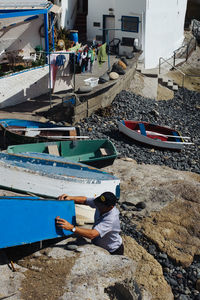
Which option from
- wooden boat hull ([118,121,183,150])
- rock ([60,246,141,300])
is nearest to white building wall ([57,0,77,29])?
wooden boat hull ([118,121,183,150])

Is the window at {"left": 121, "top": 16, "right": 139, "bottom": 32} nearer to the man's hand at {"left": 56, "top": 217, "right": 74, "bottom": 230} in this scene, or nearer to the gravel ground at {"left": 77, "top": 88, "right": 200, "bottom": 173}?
the gravel ground at {"left": 77, "top": 88, "right": 200, "bottom": 173}

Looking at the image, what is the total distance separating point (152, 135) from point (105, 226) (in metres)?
9.83

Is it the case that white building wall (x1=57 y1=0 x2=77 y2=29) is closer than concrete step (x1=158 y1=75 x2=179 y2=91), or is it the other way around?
white building wall (x1=57 y1=0 x2=77 y2=29)

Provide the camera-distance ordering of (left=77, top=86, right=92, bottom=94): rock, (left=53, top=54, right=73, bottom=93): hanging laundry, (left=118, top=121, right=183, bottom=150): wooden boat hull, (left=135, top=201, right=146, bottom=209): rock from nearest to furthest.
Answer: (left=135, top=201, right=146, bottom=209): rock
(left=118, top=121, right=183, bottom=150): wooden boat hull
(left=77, top=86, right=92, bottom=94): rock
(left=53, top=54, right=73, bottom=93): hanging laundry

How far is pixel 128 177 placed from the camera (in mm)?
11633

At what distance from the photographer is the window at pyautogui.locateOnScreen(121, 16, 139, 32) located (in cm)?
2207

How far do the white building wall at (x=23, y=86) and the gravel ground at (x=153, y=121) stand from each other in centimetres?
302

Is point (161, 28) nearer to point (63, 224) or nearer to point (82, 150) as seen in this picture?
point (82, 150)

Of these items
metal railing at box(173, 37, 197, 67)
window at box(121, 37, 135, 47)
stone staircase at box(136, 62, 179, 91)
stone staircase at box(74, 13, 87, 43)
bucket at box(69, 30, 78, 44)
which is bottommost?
stone staircase at box(136, 62, 179, 91)

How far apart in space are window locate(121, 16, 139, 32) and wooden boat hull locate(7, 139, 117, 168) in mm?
12159

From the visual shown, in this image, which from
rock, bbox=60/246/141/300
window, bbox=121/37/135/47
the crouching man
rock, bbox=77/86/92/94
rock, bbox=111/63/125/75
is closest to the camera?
rock, bbox=60/246/141/300

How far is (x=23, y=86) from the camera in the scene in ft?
53.0

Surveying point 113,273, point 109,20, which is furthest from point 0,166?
point 109,20

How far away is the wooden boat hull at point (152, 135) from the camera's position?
14828 mm
